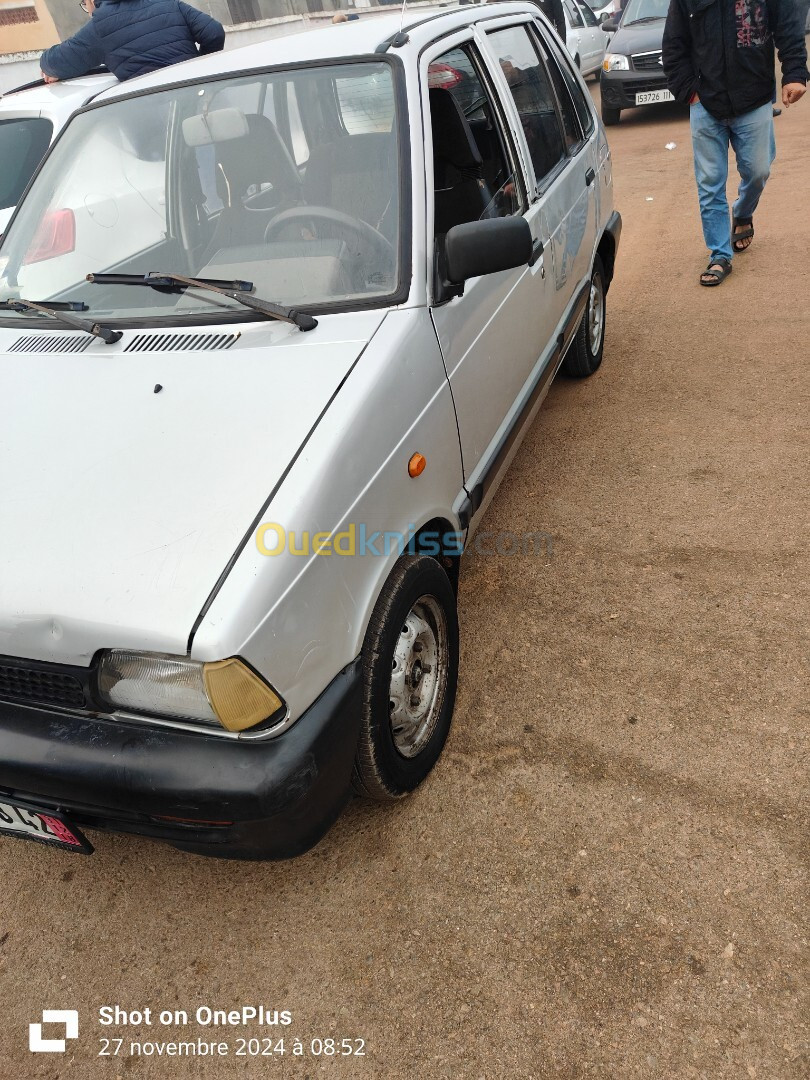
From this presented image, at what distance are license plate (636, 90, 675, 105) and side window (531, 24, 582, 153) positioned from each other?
737 centimetres

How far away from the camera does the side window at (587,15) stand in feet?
45.3

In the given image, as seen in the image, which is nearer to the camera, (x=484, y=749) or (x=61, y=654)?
(x=61, y=654)

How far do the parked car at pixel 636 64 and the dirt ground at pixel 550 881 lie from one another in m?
8.96

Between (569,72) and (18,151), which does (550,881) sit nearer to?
(569,72)

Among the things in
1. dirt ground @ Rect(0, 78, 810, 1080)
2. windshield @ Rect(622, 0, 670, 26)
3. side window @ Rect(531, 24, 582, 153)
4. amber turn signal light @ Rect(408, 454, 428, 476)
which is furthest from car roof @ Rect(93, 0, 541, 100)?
windshield @ Rect(622, 0, 670, 26)

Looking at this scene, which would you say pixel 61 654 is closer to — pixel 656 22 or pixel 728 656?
pixel 728 656

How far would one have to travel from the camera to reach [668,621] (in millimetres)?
2785

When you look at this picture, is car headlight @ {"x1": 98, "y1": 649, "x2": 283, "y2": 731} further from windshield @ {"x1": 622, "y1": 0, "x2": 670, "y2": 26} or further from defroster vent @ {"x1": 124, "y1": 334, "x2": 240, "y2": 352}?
windshield @ {"x1": 622, "y1": 0, "x2": 670, "y2": 26}

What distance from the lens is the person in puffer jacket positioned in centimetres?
489

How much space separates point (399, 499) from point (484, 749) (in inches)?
34.8

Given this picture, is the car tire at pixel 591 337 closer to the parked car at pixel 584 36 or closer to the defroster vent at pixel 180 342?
the defroster vent at pixel 180 342

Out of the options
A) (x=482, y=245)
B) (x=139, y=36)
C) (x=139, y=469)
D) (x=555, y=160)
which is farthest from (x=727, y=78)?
(x=139, y=469)

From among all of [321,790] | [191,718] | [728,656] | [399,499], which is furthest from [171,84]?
[728,656]

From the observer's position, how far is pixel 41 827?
1870 millimetres
